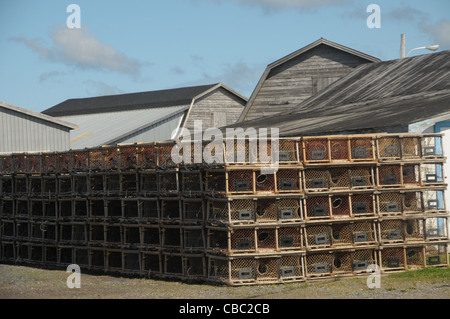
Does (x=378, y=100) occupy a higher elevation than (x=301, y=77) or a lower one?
lower

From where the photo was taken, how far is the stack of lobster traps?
1675cm

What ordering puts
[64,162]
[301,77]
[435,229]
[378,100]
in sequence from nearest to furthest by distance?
[435,229], [64,162], [378,100], [301,77]

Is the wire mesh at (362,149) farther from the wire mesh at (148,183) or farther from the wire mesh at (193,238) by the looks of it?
the wire mesh at (148,183)

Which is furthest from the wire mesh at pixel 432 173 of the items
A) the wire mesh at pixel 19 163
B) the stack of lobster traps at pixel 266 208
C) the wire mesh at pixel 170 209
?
the wire mesh at pixel 19 163

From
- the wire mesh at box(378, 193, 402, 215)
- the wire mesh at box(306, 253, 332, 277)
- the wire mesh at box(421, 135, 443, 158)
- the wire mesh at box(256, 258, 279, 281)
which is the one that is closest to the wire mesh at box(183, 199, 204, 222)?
the wire mesh at box(256, 258, 279, 281)

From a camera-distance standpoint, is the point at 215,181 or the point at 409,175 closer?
the point at 215,181

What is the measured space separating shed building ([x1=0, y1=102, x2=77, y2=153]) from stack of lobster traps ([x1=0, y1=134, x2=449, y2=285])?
490 inches

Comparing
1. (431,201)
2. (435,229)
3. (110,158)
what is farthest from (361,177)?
(110,158)

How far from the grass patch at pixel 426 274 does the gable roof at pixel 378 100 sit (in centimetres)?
458

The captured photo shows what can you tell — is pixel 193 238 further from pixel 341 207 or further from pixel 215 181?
pixel 341 207

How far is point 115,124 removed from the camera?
4406 cm

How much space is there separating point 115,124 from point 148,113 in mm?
3797

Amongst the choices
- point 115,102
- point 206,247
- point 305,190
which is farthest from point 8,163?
point 115,102

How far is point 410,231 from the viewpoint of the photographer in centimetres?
1834
